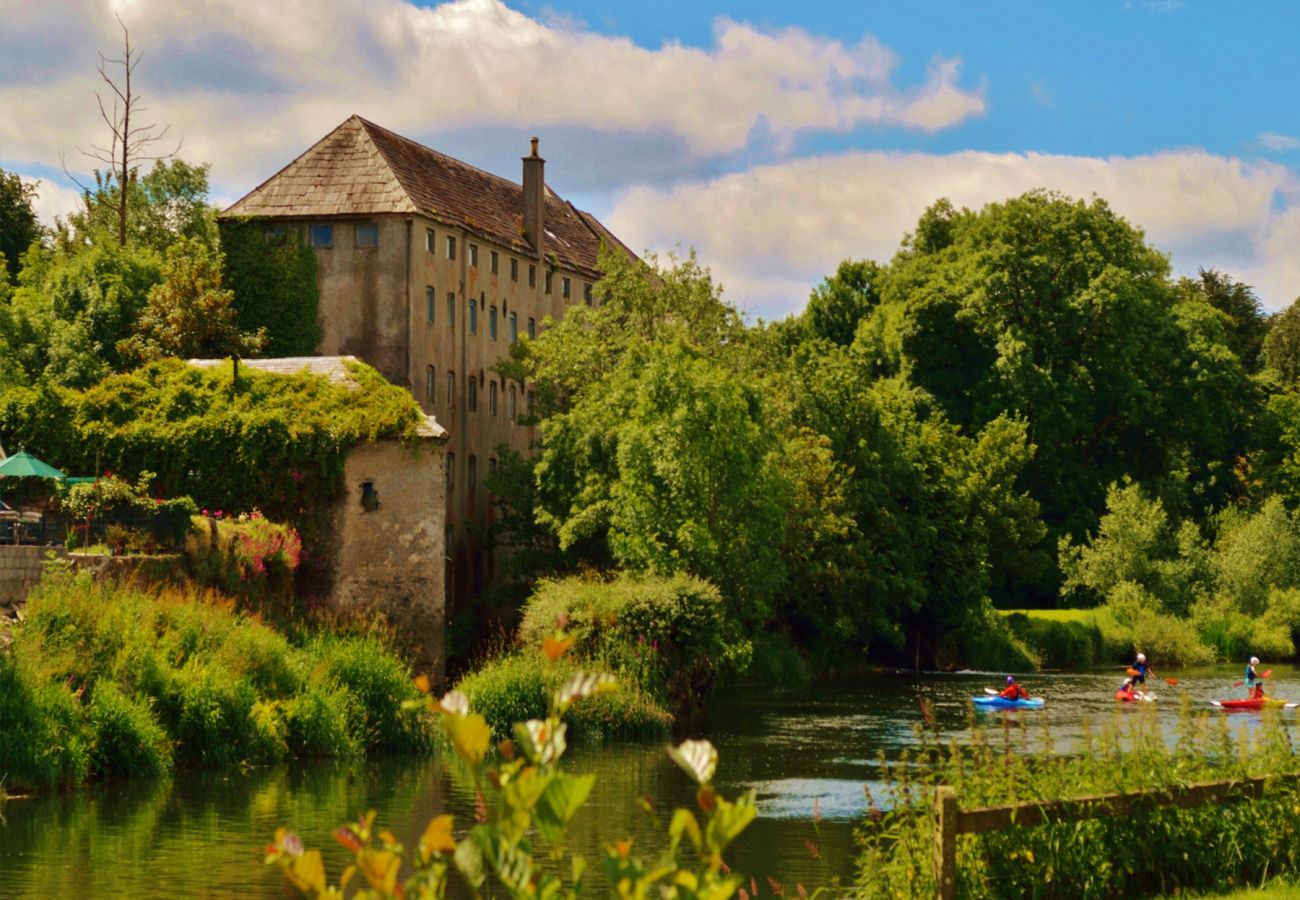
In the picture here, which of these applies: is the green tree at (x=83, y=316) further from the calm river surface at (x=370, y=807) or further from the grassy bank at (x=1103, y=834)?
the grassy bank at (x=1103, y=834)

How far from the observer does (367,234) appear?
5441 cm

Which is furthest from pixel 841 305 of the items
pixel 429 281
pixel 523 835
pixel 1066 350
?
pixel 523 835

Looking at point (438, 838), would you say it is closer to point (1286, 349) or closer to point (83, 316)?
point (83, 316)

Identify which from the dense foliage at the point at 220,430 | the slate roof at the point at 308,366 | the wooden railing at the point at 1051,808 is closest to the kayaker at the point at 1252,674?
the slate roof at the point at 308,366

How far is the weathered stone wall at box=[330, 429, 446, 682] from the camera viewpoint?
126ft

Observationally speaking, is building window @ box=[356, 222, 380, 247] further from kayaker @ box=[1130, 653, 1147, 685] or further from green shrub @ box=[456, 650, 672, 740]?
kayaker @ box=[1130, 653, 1147, 685]

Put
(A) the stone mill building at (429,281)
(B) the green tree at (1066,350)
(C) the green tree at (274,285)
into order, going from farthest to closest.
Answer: (B) the green tree at (1066,350), (A) the stone mill building at (429,281), (C) the green tree at (274,285)

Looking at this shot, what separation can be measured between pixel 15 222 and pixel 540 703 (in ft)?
158

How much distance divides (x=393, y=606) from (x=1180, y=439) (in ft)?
150

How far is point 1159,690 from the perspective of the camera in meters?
48.3

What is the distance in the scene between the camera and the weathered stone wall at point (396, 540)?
38.4 metres

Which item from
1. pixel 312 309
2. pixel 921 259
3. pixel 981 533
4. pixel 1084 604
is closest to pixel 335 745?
pixel 312 309

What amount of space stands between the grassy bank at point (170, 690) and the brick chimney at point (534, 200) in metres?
34.0

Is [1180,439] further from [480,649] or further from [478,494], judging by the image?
[480,649]
